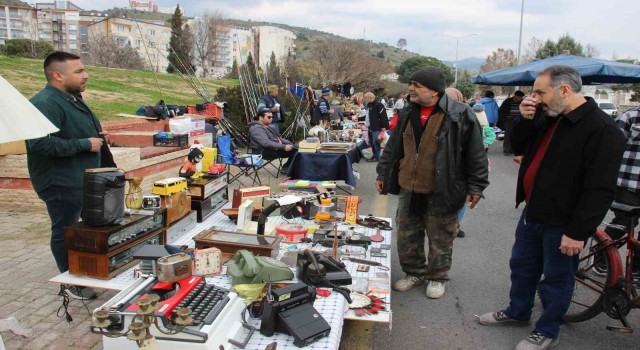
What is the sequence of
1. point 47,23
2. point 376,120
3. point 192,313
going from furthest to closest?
1. point 47,23
2. point 376,120
3. point 192,313

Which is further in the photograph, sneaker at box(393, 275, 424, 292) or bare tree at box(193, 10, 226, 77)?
bare tree at box(193, 10, 226, 77)

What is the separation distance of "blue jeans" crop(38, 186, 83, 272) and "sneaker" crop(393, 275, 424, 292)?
2.78 metres

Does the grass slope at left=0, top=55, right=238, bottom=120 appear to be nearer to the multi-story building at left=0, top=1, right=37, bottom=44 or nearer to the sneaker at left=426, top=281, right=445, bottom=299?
the sneaker at left=426, top=281, right=445, bottom=299

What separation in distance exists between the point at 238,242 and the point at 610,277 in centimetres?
280

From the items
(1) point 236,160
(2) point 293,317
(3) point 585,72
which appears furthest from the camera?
(3) point 585,72

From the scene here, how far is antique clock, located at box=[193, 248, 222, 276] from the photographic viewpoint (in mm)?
2982

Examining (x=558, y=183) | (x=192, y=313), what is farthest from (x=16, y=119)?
(x=558, y=183)

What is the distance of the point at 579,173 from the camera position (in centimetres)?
281

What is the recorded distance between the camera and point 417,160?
3.86 m

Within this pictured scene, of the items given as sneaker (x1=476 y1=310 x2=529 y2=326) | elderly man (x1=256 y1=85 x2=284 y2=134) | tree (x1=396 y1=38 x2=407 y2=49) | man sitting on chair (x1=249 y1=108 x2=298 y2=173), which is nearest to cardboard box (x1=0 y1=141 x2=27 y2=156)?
man sitting on chair (x1=249 y1=108 x2=298 y2=173)

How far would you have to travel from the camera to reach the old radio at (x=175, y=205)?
368 cm

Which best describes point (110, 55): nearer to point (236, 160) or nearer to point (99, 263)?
point (236, 160)

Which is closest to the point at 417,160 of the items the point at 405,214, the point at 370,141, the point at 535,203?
the point at 405,214

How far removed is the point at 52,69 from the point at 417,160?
10.1ft
